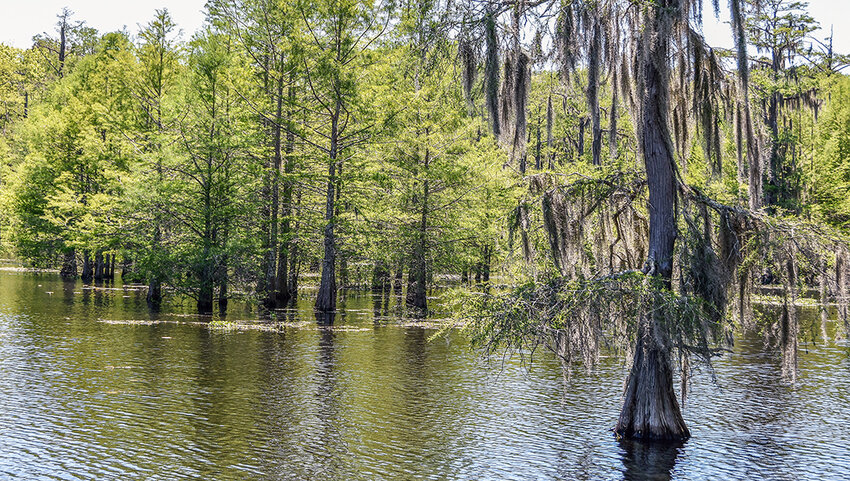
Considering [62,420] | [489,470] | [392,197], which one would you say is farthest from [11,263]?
[489,470]

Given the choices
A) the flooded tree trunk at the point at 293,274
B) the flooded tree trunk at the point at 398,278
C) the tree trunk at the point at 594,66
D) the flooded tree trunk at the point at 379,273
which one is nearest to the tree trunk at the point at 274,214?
the flooded tree trunk at the point at 293,274

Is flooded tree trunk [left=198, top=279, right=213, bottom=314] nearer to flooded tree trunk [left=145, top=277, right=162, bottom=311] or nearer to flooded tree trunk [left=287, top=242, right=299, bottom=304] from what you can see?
flooded tree trunk [left=145, top=277, right=162, bottom=311]

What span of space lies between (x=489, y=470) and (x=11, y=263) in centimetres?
7147

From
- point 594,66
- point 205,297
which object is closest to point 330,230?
point 205,297

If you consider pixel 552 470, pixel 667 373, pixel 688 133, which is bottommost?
pixel 552 470

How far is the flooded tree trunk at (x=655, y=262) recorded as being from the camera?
13.4 metres

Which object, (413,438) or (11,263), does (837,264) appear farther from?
(11,263)

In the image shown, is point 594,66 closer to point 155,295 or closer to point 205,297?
point 205,297

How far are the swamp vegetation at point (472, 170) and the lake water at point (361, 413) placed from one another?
4.25 feet

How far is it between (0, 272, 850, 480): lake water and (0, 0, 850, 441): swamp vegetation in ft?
4.25

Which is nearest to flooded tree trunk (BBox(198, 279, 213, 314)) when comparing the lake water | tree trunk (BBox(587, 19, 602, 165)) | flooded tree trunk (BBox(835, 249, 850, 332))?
the lake water

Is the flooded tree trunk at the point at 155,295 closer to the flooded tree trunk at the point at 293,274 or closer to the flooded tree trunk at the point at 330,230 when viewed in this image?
the flooded tree trunk at the point at 293,274

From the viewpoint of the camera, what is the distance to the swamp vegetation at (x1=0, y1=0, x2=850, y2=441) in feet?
42.8

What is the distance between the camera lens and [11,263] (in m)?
70.4
